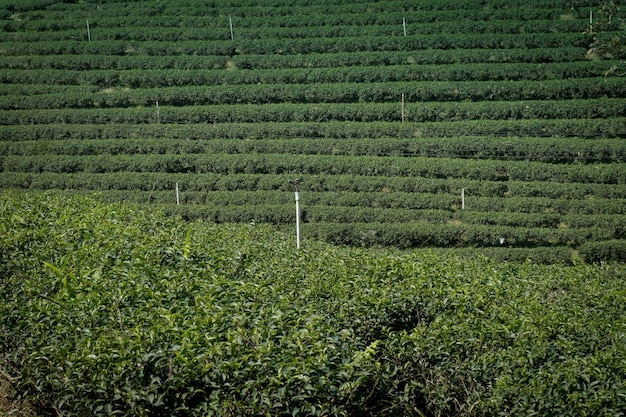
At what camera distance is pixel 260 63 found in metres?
32.2

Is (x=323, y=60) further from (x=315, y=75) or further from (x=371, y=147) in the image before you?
(x=371, y=147)

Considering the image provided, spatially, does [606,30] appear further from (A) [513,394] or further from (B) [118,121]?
(A) [513,394]

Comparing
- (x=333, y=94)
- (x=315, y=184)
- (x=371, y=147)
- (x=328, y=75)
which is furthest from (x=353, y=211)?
(x=328, y=75)

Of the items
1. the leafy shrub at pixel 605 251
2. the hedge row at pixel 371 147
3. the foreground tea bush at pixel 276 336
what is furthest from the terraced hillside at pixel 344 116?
the foreground tea bush at pixel 276 336

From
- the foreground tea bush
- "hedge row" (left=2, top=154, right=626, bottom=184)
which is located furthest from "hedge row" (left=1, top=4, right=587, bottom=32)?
the foreground tea bush

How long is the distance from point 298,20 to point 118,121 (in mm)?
9155

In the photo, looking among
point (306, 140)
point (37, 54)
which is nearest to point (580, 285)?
point (306, 140)

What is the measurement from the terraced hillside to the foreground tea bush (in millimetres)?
14265

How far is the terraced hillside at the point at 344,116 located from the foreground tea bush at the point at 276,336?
1427 centimetres

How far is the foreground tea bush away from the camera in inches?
259

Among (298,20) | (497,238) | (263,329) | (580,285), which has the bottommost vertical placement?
(497,238)

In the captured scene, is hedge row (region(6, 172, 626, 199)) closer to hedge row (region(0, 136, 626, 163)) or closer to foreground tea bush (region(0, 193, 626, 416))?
hedge row (region(0, 136, 626, 163))

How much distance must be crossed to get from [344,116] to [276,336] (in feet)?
72.9

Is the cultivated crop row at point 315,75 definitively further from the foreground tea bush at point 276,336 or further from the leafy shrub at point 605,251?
the foreground tea bush at point 276,336
